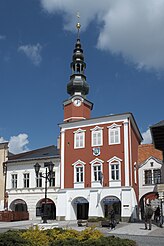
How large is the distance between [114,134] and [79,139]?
402 centimetres

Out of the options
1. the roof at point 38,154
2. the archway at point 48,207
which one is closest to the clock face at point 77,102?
the roof at point 38,154

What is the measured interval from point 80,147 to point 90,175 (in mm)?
3217

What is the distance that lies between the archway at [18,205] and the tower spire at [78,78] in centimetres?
1498

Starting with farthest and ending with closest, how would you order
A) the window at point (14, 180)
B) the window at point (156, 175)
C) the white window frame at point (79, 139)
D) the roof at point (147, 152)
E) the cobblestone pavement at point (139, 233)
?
the window at point (14, 180)
the roof at point (147, 152)
the window at point (156, 175)
the white window frame at point (79, 139)
the cobblestone pavement at point (139, 233)

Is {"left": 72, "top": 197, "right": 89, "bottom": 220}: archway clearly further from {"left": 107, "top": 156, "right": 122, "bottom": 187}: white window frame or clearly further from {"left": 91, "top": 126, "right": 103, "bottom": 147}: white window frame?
{"left": 91, "top": 126, "right": 103, "bottom": 147}: white window frame

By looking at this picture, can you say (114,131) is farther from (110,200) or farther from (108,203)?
(108,203)

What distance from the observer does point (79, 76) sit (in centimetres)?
4344

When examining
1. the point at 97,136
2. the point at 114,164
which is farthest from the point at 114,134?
the point at 114,164

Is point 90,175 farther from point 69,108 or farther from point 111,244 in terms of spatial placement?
point 111,244

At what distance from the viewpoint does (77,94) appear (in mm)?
42000

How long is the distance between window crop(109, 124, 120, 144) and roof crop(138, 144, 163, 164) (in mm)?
5565

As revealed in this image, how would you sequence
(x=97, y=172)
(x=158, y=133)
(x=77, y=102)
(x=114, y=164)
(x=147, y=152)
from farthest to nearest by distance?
(x=77, y=102) → (x=147, y=152) → (x=97, y=172) → (x=114, y=164) → (x=158, y=133)

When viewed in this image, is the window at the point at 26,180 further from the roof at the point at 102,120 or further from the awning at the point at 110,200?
the awning at the point at 110,200

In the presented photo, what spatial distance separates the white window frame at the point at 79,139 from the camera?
3469cm
